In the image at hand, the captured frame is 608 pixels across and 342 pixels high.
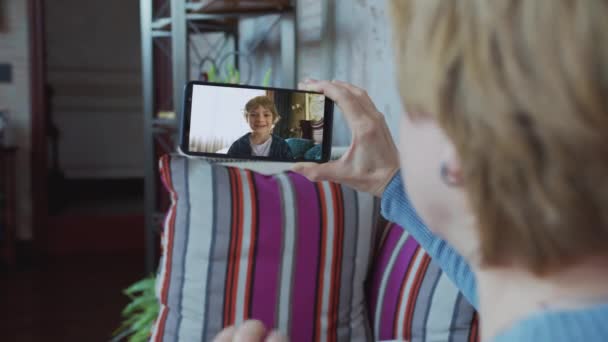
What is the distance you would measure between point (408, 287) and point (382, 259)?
0.43ft

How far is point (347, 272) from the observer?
1216mm

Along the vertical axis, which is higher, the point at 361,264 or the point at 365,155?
the point at 365,155

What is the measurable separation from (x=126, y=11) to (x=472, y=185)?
510 cm

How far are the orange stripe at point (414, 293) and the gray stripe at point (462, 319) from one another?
0.08 metres

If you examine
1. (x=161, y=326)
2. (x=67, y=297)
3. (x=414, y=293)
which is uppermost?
(x=414, y=293)

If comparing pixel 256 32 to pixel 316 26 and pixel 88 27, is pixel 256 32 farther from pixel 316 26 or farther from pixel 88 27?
pixel 88 27

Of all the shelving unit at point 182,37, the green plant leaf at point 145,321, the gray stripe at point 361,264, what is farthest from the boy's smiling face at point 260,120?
the shelving unit at point 182,37

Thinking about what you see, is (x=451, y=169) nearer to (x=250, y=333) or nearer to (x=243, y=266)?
(x=250, y=333)

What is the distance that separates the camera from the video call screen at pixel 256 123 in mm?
880

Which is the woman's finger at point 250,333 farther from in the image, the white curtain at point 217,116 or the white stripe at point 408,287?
the white stripe at point 408,287

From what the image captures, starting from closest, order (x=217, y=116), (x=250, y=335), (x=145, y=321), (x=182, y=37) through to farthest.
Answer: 1. (x=250, y=335)
2. (x=217, y=116)
3. (x=145, y=321)
4. (x=182, y=37)

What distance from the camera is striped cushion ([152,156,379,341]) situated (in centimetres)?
117

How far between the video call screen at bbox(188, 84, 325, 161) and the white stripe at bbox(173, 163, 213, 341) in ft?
0.98

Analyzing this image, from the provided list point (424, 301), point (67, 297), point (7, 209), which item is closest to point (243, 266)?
point (424, 301)
